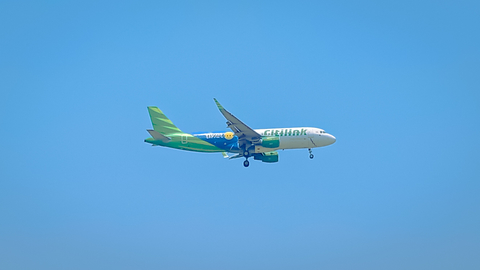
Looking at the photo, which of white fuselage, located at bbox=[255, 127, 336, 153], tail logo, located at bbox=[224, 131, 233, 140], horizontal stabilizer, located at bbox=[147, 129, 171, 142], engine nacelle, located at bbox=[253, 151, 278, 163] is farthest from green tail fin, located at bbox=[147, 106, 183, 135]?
white fuselage, located at bbox=[255, 127, 336, 153]

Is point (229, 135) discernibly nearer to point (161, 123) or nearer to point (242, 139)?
point (242, 139)

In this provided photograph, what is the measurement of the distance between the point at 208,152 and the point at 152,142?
7.36 meters

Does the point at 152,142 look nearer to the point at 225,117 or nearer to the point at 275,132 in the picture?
the point at 225,117

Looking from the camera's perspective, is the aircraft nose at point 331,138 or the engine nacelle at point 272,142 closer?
the engine nacelle at point 272,142

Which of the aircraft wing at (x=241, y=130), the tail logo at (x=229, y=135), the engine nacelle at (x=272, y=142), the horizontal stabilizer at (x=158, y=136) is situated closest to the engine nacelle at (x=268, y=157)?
the aircraft wing at (x=241, y=130)

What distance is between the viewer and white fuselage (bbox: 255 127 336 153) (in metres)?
73.2

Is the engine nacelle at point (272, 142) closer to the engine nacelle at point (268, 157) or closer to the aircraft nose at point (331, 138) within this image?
the engine nacelle at point (268, 157)

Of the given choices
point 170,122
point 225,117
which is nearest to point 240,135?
point 225,117

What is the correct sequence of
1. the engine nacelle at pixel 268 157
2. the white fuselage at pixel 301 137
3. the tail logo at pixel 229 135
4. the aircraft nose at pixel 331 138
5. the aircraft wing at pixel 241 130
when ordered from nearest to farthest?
the aircraft wing at pixel 241 130, the white fuselage at pixel 301 137, the aircraft nose at pixel 331 138, the tail logo at pixel 229 135, the engine nacelle at pixel 268 157

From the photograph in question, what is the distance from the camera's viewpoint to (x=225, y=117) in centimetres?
7050

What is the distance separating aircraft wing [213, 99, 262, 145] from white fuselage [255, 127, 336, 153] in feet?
4.57

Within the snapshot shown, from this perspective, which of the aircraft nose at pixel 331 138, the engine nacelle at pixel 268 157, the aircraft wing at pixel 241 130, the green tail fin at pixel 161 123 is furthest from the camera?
the engine nacelle at pixel 268 157

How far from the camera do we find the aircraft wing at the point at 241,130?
229ft

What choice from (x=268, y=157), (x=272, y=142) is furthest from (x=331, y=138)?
(x=268, y=157)
